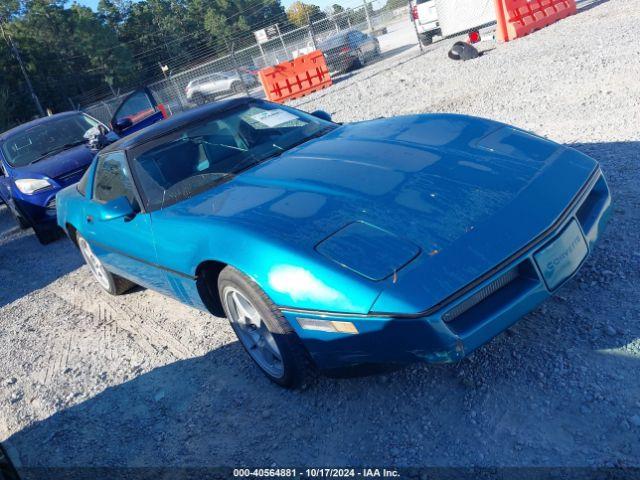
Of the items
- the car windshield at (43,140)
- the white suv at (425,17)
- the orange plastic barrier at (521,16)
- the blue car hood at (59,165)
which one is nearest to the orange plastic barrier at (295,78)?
the white suv at (425,17)

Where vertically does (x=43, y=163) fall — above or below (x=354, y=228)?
above

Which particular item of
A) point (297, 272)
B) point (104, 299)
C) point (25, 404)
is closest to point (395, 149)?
point (297, 272)

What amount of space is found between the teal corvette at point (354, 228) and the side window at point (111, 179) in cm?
3

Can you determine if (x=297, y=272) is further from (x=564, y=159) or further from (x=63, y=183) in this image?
(x=63, y=183)

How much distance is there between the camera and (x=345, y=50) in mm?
17016

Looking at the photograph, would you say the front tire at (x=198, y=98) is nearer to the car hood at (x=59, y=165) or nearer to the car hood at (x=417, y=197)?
the car hood at (x=59, y=165)

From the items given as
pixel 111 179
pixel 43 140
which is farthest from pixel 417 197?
pixel 43 140

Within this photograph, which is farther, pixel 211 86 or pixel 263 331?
pixel 211 86

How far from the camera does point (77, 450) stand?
2.94m

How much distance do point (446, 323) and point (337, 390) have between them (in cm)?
85

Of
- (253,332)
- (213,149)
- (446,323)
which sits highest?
(213,149)

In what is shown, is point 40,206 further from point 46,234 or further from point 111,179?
point 111,179

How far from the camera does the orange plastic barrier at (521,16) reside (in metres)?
12.2

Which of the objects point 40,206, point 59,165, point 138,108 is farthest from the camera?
point 138,108
